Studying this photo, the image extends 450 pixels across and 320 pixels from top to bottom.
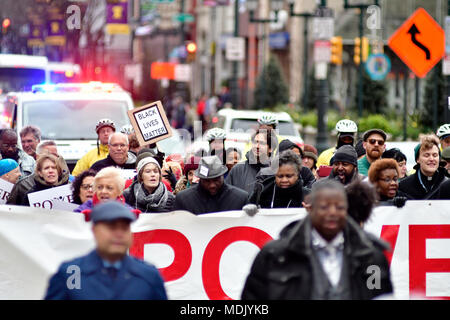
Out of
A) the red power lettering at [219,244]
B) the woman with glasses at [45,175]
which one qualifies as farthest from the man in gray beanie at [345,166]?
the woman with glasses at [45,175]

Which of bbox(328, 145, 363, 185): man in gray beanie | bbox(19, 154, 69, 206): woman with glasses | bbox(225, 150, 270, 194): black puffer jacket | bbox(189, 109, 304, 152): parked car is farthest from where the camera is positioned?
→ bbox(189, 109, 304, 152): parked car

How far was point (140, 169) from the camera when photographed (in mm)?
8609

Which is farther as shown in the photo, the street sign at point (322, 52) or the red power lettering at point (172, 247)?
the street sign at point (322, 52)

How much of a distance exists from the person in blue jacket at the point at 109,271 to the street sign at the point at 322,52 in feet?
75.5

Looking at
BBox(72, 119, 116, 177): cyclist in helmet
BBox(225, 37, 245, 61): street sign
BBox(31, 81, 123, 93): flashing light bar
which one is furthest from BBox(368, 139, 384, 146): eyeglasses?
BBox(225, 37, 245, 61): street sign

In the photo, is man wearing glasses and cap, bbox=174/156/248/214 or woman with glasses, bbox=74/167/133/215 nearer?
woman with glasses, bbox=74/167/133/215

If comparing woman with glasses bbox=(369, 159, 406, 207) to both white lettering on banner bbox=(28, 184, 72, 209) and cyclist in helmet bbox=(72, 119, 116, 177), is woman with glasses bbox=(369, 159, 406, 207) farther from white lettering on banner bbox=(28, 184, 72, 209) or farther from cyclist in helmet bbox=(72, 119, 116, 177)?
cyclist in helmet bbox=(72, 119, 116, 177)

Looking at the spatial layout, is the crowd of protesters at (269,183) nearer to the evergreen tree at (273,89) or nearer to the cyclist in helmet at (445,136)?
the cyclist in helmet at (445,136)

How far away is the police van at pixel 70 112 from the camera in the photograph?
1513 cm

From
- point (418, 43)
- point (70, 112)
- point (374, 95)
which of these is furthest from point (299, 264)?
point (374, 95)

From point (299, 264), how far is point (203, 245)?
2861 millimetres

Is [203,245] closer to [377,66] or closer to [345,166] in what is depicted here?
[345,166]

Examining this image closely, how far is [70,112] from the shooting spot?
1543cm

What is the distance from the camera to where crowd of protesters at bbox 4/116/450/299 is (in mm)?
4977
